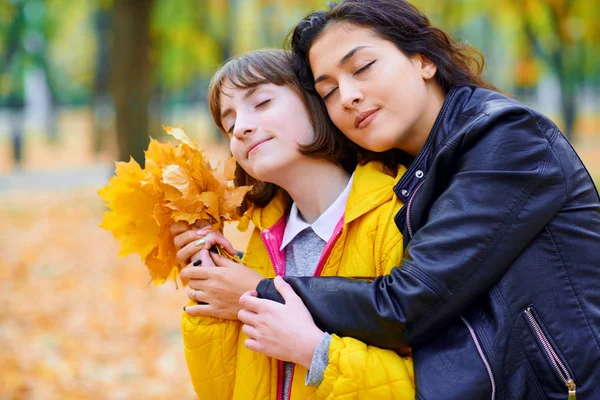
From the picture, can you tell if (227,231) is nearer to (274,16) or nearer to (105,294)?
(105,294)

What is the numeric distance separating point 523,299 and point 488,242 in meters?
0.19

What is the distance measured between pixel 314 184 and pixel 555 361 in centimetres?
101

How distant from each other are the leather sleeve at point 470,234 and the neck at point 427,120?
28 cm

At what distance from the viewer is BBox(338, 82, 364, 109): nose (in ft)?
6.72

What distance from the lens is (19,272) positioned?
8.20 metres

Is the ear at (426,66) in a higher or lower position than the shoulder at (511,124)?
higher

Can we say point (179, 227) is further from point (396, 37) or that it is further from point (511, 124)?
point (511, 124)

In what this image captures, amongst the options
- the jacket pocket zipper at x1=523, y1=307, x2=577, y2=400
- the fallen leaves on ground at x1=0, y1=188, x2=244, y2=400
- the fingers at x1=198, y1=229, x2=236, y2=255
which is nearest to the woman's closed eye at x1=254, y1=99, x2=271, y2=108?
the fingers at x1=198, y1=229, x2=236, y2=255

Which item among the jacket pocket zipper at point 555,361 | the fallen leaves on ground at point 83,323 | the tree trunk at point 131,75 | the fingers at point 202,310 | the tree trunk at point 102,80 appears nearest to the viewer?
the jacket pocket zipper at point 555,361

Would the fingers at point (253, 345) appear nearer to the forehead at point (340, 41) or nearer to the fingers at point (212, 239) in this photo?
the fingers at point (212, 239)

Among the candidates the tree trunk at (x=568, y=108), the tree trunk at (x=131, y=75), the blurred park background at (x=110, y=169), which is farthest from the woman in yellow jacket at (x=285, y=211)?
the tree trunk at (x=568, y=108)

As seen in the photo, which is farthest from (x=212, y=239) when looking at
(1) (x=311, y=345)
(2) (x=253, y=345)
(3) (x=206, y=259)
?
(1) (x=311, y=345)

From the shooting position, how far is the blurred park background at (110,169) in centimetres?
541

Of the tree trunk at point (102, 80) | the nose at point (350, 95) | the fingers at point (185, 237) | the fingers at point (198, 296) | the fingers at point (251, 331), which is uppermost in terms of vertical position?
the tree trunk at point (102, 80)
